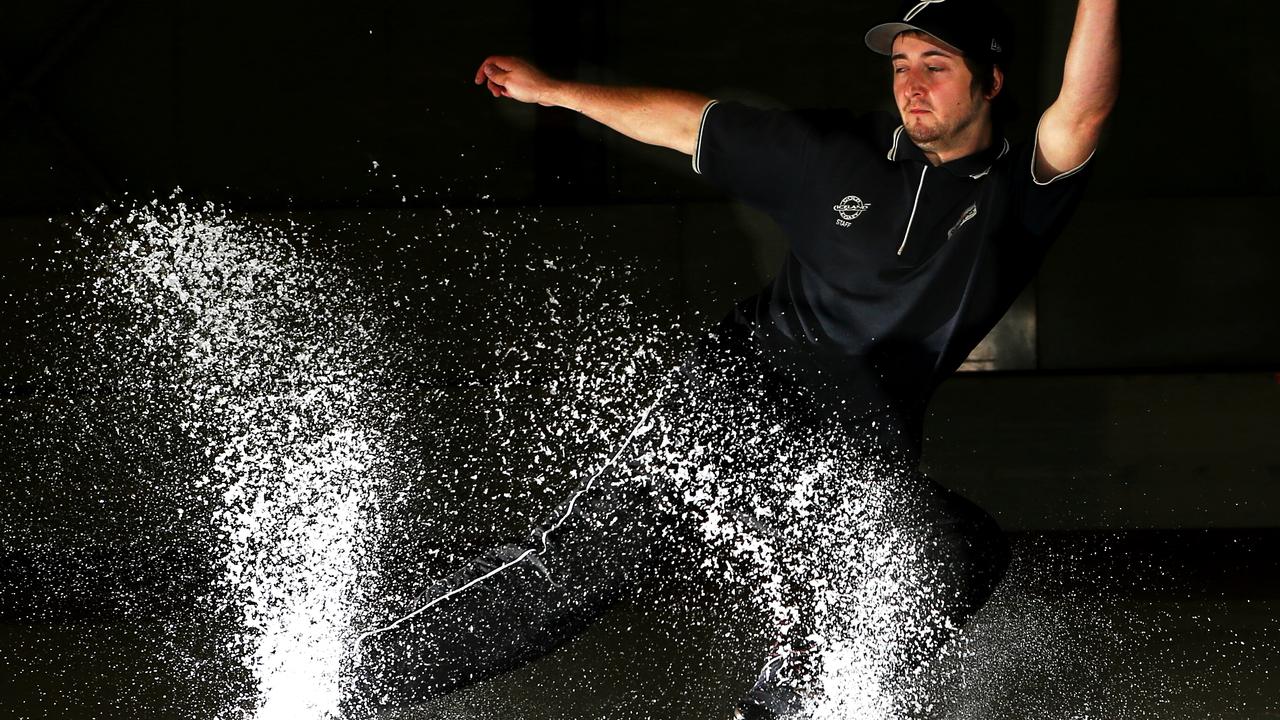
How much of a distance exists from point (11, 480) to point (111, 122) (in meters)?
1.75

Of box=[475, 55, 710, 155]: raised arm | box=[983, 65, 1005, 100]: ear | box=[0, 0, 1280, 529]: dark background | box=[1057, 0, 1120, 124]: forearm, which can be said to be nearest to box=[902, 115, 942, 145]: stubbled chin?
box=[983, 65, 1005, 100]: ear

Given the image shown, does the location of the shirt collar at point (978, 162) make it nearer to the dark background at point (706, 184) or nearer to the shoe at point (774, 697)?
the shoe at point (774, 697)

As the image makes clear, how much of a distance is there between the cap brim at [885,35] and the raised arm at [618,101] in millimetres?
368

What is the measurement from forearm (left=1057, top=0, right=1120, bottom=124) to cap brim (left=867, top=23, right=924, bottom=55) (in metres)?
0.34

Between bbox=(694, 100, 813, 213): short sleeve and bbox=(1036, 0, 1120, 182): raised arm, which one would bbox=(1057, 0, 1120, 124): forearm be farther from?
bbox=(694, 100, 813, 213): short sleeve

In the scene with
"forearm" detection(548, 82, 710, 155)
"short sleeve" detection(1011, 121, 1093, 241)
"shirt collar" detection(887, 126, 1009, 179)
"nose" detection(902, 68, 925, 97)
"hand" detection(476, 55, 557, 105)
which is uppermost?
"hand" detection(476, 55, 557, 105)

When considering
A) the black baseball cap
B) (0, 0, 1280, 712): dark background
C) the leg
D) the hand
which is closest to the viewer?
the leg

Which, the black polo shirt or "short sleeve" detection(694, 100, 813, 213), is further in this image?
"short sleeve" detection(694, 100, 813, 213)

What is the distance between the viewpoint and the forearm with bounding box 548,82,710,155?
90.7 inches

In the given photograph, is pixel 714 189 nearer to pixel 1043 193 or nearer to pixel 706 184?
pixel 706 184

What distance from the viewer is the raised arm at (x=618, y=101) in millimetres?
2293

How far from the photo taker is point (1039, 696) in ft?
7.73

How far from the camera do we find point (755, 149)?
2367 millimetres

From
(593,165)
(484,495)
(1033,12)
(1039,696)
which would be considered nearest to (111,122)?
(593,165)
